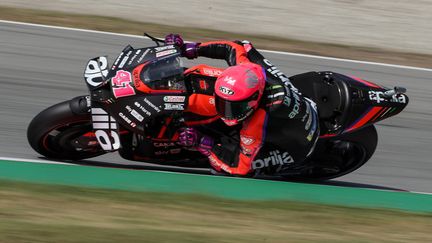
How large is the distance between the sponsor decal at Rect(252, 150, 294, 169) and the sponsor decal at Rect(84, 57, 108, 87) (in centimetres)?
143

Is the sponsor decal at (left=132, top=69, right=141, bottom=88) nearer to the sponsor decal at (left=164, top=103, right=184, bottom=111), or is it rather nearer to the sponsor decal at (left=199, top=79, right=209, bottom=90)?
the sponsor decal at (left=164, top=103, right=184, bottom=111)

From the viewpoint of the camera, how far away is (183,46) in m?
6.73

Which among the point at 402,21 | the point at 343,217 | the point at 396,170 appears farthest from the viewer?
the point at 402,21

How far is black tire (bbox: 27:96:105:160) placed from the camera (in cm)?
627

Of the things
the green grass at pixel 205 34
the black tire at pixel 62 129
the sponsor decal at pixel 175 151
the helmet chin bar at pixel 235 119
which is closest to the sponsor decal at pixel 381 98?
the helmet chin bar at pixel 235 119

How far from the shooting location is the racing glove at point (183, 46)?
6.64 meters

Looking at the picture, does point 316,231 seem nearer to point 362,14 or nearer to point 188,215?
point 188,215

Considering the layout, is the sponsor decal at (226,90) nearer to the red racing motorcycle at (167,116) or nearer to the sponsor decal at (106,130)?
the red racing motorcycle at (167,116)

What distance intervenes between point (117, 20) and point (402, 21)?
462 centimetres

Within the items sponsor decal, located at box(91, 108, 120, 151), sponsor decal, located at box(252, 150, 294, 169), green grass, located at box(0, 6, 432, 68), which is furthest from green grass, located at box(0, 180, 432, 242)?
green grass, located at box(0, 6, 432, 68)

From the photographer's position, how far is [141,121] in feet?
19.7

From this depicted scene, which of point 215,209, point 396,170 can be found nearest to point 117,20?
point 396,170

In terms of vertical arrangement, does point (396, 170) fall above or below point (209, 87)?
below

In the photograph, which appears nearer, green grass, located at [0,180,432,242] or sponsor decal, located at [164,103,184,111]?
green grass, located at [0,180,432,242]
